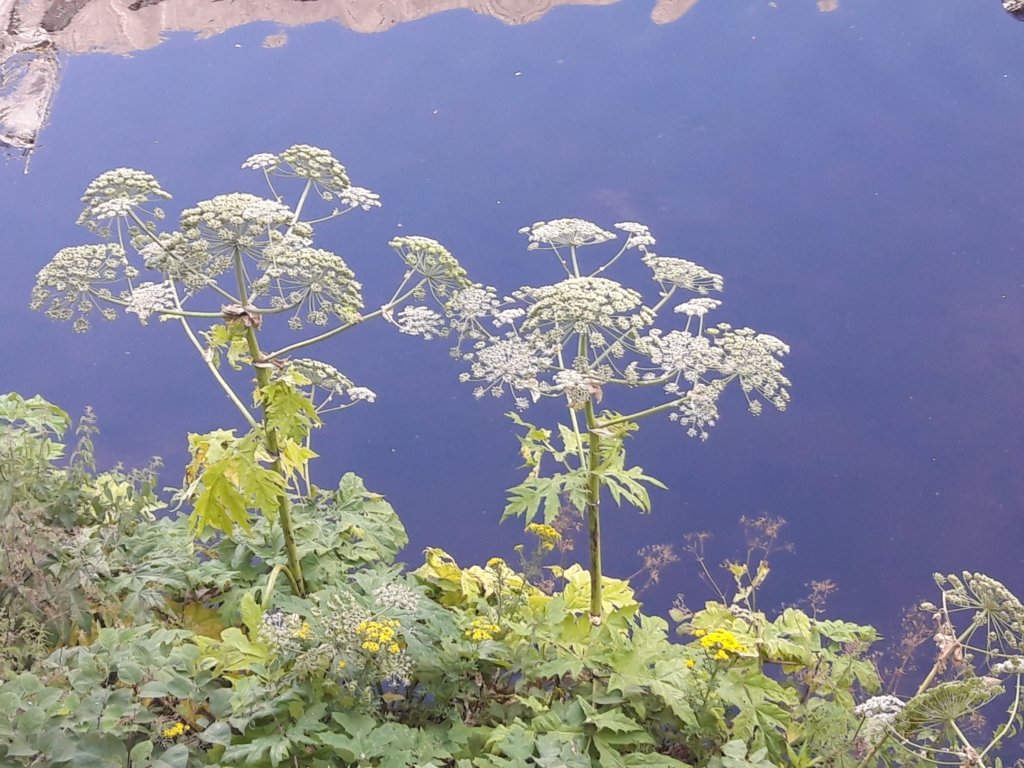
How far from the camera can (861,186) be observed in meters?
3.78

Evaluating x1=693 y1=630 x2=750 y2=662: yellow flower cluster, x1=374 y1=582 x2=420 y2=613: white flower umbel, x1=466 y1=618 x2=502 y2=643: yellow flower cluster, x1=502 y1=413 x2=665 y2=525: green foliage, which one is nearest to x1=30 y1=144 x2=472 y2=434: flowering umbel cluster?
x1=502 y1=413 x2=665 y2=525: green foliage

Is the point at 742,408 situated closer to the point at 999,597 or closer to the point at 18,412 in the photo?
the point at 999,597

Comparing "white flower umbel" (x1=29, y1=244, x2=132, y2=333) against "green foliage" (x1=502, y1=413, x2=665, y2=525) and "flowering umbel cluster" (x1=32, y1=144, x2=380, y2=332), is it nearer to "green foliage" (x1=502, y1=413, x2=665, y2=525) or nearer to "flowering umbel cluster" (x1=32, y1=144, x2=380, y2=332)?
"flowering umbel cluster" (x1=32, y1=144, x2=380, y2=332)

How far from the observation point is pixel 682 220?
3797mm

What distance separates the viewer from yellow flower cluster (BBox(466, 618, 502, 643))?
2.19 m

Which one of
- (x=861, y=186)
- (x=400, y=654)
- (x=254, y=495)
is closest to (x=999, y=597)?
(x=400, y=654)

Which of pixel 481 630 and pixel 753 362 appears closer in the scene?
pixel 753 362

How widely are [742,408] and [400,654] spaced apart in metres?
1.99

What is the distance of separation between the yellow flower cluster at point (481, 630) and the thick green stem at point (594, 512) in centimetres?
28

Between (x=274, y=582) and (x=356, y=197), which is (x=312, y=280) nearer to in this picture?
(x=356, y=197)

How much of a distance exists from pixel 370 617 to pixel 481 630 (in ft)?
1.09

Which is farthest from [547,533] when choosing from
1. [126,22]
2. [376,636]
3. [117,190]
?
[126,22]

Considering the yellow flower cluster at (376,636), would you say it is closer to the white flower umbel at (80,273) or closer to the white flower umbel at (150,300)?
the white flower umbel at (150,300)

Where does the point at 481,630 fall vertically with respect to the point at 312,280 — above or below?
Answer: below
